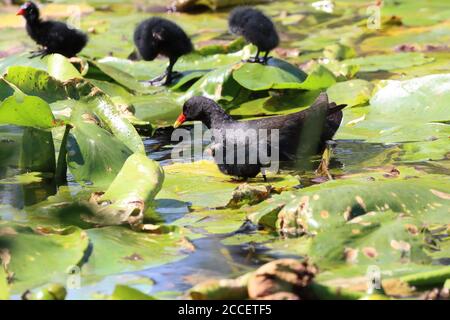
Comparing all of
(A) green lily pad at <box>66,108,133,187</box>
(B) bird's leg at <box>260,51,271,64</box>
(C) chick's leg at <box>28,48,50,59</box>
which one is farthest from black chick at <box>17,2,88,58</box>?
(A) green lily pad at <box>66,108,133,187</box>

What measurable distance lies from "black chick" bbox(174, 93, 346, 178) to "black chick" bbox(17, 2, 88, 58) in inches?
83.9

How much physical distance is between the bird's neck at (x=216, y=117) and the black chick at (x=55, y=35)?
6.94 ft

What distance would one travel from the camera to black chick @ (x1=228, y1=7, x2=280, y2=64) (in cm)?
745

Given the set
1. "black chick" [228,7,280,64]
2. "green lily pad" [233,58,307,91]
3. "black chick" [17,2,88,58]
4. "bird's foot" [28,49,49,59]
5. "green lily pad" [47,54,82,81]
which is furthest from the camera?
"black chick" [17,2,88,58]

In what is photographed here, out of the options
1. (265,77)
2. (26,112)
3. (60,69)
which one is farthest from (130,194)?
(265,77)

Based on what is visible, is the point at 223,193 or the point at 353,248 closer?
the point at 353,248

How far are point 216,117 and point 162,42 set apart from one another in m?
2.28

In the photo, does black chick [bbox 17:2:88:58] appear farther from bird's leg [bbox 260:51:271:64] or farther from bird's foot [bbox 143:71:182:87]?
bird's leg [bbox 260:51:271:64]

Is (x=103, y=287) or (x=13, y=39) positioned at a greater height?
(x=103, y=287)

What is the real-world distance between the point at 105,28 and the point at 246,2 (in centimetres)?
247

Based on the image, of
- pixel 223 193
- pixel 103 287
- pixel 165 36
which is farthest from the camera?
pixel 165 36

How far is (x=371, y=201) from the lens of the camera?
3949 mm
